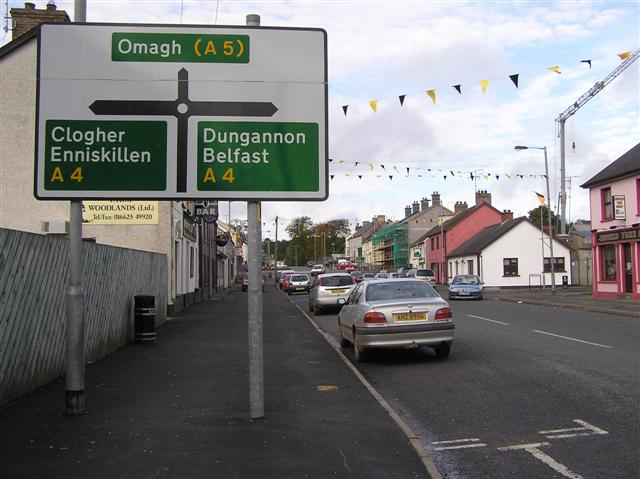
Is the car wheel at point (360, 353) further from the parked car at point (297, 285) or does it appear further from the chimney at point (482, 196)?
the chimney at point (482, 196)

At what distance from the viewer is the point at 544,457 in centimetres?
521

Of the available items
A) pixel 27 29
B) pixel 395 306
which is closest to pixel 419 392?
pixel 395 306

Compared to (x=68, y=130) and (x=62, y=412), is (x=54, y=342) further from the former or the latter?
(x=68, y=130)

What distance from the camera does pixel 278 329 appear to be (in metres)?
17.0

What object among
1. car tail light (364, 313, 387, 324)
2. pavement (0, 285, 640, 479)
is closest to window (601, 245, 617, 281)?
car tail light (364, 313, 387, 324)

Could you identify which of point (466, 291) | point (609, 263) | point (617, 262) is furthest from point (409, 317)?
point (609, 263)

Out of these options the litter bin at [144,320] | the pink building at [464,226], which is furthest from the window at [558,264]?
the litter bin at [144,320]

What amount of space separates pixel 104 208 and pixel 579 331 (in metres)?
14.9

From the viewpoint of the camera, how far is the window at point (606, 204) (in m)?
31.2

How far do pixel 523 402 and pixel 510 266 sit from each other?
46.0 meters

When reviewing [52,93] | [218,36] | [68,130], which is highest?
[218,36]

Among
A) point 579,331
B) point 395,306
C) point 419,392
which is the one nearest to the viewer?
point 419,392

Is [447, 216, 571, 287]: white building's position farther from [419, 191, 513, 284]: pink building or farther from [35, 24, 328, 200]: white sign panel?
[35, 24, 328, 200]: white sign panel

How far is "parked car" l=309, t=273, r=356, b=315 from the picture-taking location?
75.2 feet
